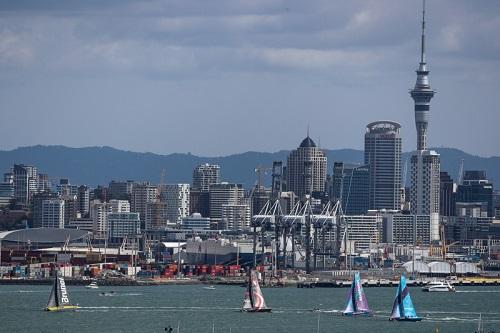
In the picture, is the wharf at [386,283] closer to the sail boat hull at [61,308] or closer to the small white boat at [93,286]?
the small white boat at [93,286]

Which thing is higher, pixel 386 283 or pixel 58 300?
pixel 386 283

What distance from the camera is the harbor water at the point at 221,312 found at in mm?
90312

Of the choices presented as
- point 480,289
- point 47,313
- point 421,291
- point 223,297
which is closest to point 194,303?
point 223,297

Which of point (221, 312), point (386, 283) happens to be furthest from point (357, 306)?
point (386, 283)

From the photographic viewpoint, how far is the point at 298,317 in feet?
328

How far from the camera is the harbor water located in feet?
296

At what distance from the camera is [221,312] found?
344ft

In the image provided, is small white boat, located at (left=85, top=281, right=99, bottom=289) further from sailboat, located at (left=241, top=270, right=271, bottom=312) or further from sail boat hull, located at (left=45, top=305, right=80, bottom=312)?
sailboat, located at (left=241, top=270, right=271, bottom=312)

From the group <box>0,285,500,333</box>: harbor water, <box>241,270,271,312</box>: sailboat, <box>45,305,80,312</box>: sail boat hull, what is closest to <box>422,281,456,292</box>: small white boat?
<box>0,285,500,333</box>: harbor water

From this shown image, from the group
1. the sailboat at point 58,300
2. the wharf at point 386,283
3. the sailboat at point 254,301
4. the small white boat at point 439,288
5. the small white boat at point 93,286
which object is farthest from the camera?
the wharf at point 386,283

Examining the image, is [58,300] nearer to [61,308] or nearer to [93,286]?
[61,308]

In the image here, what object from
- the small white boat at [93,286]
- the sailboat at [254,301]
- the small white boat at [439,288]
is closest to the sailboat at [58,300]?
the sailboat at [254,301]

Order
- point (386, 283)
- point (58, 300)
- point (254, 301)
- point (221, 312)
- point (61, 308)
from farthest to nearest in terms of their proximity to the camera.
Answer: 1. point (386, 283)
2. point (221, 312)
3. point (61, 308)
4. point (58, 300)
5. point (254, 301)

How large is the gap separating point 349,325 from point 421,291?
206 ft
